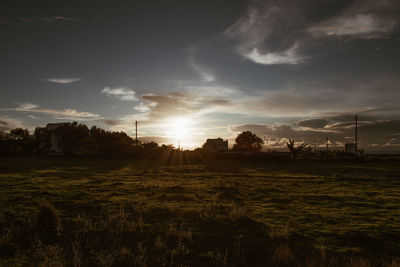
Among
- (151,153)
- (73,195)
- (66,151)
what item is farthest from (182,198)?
(66,151)

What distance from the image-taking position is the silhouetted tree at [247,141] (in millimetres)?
113375

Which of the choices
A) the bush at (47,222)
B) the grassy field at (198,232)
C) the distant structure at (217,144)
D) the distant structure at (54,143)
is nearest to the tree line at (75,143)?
the distant structure at (54,143)

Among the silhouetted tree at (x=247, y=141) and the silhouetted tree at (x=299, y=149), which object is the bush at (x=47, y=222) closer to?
the silhouetted tree at (x=299, y=149)

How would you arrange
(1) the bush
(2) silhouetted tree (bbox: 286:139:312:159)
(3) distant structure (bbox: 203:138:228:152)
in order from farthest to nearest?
(3) distant structure (bbox: 203:138:228:152) < (2) silhouetted tree (bbox: 286:139:312:159) < (1) the bush

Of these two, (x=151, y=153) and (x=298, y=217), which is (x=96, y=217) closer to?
(x=298, y=217)

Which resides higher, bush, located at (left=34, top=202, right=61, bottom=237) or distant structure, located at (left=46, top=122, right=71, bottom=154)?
distant structure, located at (left=46, top=122, right=71, bottom=154)

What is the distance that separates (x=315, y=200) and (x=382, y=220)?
4.92 metres

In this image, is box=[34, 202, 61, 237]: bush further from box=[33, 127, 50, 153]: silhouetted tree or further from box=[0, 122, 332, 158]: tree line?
box=[33, 127, 50, 153]: silhouetted tree

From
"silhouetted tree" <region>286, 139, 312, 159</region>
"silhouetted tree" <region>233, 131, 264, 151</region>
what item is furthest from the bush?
"silhouetted tree" <region>233, 131, 264, 151</region>

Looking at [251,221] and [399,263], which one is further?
[251,221]

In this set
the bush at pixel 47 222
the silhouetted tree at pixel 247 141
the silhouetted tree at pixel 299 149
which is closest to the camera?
the bush at pixel 47 222

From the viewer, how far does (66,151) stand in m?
75.1

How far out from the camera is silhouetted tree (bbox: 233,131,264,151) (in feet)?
372

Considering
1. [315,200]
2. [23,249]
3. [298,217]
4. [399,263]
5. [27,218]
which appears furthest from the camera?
[315,200]
